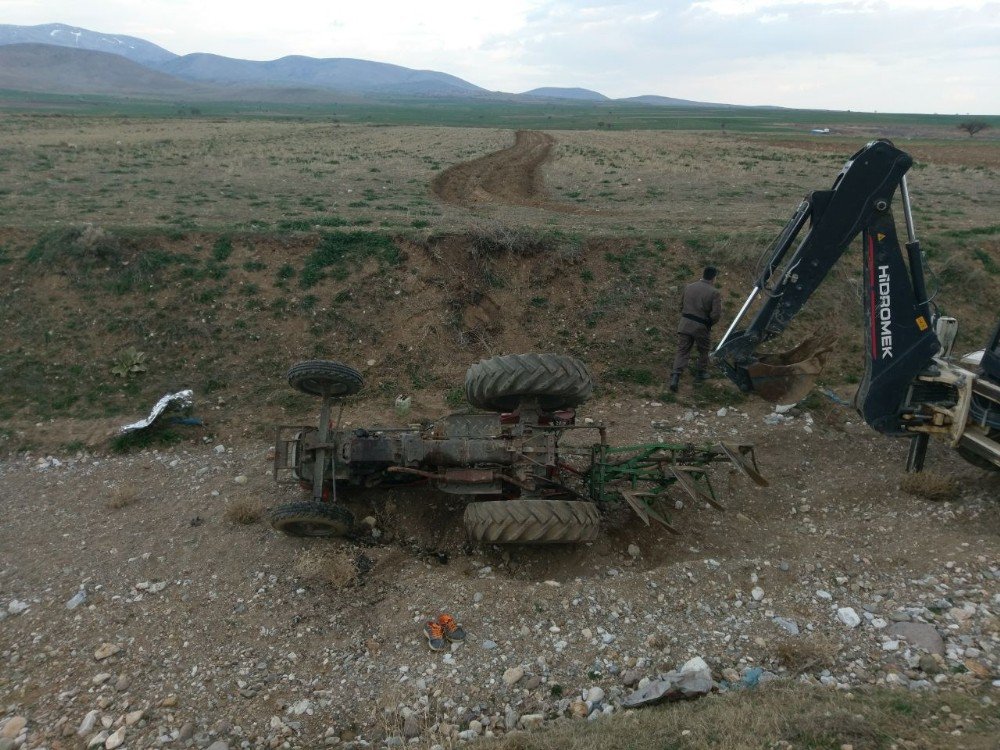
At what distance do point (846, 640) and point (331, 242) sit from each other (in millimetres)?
10556

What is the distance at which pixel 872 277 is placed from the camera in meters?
7.35

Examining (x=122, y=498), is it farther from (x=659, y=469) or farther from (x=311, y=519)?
(x=659, y=469)

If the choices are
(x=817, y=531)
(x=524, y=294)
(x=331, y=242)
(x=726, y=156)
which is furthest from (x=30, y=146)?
(x=817, y=531)

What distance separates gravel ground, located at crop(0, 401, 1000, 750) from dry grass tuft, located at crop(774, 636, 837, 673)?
15mm

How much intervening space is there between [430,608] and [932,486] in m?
5.51

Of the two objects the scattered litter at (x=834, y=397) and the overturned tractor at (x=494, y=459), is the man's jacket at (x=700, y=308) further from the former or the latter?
the overturned tractor at (x=494, y=459)

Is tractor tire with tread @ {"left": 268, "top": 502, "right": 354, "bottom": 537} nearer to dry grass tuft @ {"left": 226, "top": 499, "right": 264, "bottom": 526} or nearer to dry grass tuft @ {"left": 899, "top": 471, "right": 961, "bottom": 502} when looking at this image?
dry grass tuft @ {"left": 226, "top": 499, "right": 264, "bottom": 526}

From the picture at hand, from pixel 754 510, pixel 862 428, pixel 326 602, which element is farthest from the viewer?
pixel 862 428

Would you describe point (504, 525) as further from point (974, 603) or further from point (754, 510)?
point (974, 603)

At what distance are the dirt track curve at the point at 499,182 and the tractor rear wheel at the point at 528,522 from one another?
523 inches

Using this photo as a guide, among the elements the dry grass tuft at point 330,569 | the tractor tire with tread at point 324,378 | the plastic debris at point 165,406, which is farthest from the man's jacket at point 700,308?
the plastic debris at point 165,406

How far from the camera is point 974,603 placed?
5.63 metres

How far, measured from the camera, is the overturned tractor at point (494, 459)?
21.2ft

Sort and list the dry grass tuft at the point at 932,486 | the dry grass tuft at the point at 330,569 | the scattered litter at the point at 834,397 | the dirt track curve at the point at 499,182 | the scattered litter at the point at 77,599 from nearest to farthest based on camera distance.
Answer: the scattered litter at the point at 77,599, the dry grass tuft at the point at 330,569, the dry grass tuft at the point at 932,486, the scattered litter at the point at 834,397, the dirt track curve at the point at 499,182
